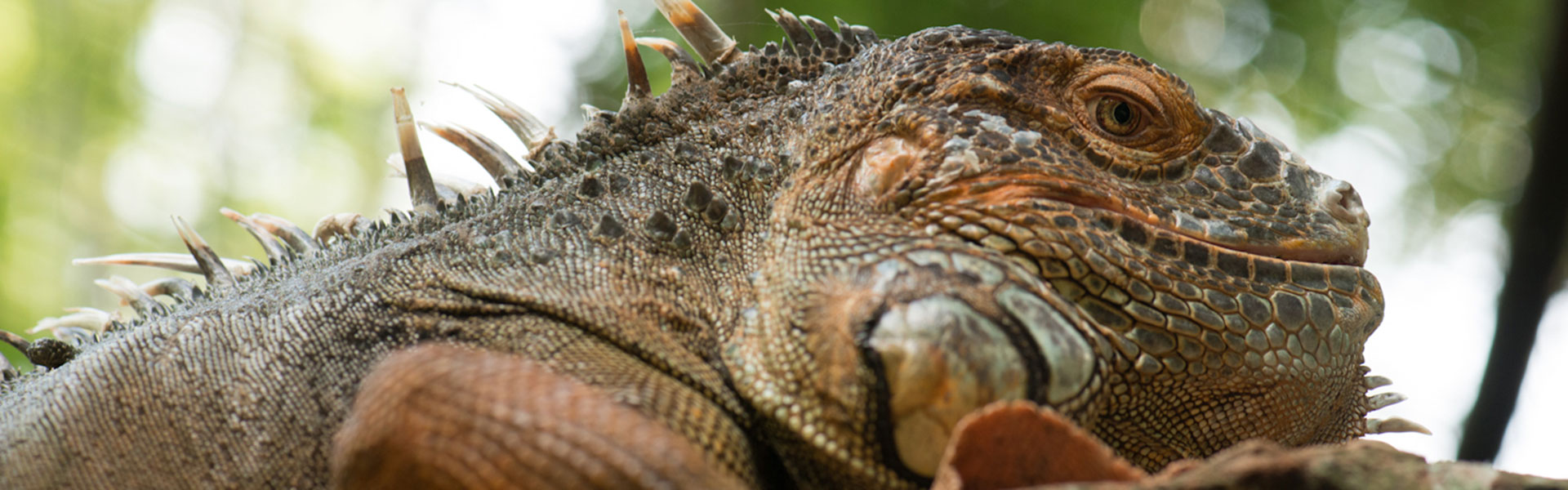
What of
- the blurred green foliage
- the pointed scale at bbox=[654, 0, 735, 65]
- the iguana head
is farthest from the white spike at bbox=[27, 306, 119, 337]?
the iguana head

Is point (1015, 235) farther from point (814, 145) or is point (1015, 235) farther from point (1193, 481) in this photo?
Result: point (1193, 481)

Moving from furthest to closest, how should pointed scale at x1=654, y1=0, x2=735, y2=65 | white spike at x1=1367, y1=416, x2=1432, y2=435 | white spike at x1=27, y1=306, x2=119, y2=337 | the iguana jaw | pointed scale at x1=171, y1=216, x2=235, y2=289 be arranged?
white spike at x1=27, y1=306, x2=119, y2=337
white spike at x1=1367, y1=416, x2=1432, y2=435
pointed scale at x1=171, y1=216, x2=235, y2=289
pointed scale at x1=654, y1=0, x2=735, y2=65
the iguana jaw

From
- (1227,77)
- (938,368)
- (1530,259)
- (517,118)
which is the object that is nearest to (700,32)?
(517,118)

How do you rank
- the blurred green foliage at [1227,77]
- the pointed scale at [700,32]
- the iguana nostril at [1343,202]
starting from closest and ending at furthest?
the iguana nostril at [1343,202] → the pointed scale at [700,32] → the blurred green foliage at [1227,77]

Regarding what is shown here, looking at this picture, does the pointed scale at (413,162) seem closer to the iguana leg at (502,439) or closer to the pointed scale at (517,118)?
the pointed scale at (517,118)

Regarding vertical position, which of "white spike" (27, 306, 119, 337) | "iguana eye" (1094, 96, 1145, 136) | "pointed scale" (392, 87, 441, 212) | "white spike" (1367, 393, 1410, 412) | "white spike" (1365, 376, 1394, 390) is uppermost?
"iguana eye" (1094, 96, 1145, 136)

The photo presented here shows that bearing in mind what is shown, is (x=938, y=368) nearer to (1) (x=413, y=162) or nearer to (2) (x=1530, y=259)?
(1) (x=413, y=162)

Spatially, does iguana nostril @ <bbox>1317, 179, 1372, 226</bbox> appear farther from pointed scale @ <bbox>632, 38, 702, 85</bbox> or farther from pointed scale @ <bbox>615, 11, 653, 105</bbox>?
pointed scale @ <bbox>615, 11, 653, 105</bbox>

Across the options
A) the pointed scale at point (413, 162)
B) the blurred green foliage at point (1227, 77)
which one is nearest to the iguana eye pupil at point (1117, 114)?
the pointed scale at point (413, 162)
